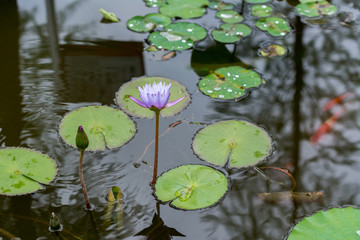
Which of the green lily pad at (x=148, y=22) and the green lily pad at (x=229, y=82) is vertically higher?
the green lily pad at (x=148, y=22)

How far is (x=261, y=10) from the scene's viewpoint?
3512 mm

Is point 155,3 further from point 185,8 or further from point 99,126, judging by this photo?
point 99,126

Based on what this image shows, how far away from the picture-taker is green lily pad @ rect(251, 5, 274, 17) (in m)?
3.46

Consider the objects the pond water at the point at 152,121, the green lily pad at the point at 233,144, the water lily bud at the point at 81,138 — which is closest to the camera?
the water lily bud at the point at 81,138

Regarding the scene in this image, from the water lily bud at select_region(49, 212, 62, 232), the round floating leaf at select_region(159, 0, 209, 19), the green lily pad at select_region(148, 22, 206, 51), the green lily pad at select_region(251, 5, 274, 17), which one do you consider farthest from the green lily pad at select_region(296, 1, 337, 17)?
the water lily bud at select_region(49, 212, 62, 232)

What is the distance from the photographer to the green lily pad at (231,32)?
3.14 meters

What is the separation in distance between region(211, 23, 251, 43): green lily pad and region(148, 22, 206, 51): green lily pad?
0.37ft

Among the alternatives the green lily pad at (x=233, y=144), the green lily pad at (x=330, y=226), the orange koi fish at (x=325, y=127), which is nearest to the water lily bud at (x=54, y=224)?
the green lily pad at (x=233, y=144)

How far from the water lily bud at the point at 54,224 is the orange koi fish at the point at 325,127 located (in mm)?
1418

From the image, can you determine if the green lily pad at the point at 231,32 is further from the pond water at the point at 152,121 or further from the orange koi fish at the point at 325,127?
the orange koi fish at the point at 325,127

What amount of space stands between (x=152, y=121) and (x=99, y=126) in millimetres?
317

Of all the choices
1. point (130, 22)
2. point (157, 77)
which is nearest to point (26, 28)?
point (130, 22)

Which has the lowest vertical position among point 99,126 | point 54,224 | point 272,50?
point 54,224

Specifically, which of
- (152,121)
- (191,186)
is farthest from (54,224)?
(152,121)
